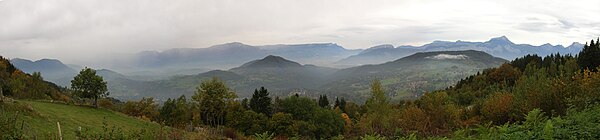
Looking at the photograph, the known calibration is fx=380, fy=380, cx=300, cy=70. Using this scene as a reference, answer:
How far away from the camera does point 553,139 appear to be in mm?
8836

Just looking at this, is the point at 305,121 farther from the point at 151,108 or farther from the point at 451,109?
the point at 451,109

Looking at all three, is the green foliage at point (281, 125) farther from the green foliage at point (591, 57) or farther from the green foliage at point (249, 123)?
the green foliage at point (591, 57)

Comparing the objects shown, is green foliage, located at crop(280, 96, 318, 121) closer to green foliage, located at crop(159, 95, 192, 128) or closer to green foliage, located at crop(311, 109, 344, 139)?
green foliage, located at crop(311, 109, 344, 139)

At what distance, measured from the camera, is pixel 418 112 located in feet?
108

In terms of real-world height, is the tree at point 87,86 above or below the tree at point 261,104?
above

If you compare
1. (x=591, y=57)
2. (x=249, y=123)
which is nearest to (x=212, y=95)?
(x=249, y=123)

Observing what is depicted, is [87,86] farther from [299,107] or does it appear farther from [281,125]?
[299,107]

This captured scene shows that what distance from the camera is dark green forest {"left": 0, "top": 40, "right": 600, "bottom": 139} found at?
13.1 metres

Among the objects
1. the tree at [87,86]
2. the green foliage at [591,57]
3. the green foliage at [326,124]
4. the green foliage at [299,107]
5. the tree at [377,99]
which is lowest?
the green foliage at [326,124]

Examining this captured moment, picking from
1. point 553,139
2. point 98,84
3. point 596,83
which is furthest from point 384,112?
point 553,139

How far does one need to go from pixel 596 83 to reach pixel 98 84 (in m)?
42.1

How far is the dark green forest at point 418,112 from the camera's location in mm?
13062

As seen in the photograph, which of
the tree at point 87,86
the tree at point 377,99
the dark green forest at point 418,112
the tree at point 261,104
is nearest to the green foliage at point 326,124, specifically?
the dark green forest at point 418,112

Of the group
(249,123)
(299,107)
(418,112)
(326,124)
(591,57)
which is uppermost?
(591,57)
